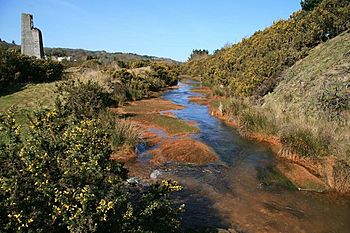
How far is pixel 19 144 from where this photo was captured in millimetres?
4340

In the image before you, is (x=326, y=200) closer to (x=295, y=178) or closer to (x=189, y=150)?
(x=295, y=178)

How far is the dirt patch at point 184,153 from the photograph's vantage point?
10734mm

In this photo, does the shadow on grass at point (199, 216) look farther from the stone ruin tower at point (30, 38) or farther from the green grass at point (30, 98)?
the stone ruin tower at point (30, 38)

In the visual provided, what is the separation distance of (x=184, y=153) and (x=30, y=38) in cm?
2090

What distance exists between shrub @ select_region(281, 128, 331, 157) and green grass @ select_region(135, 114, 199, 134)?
5.02m

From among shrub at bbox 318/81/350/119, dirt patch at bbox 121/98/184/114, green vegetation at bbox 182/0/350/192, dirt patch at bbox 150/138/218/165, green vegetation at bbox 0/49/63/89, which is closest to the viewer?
green vegetation at bbox 182/0/350/192

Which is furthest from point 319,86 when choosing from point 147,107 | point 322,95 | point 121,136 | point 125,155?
point 147,107

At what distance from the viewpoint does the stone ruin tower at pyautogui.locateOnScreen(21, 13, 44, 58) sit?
25984mm

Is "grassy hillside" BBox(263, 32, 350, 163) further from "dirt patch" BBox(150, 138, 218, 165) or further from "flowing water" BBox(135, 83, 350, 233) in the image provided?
"dirt patch" BBox(150, 138, 218, 165)

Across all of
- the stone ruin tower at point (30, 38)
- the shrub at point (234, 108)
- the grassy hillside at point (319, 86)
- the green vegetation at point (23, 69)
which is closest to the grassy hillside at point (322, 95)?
the grassy hillside at point (319, 86)

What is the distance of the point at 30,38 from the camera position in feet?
87.0

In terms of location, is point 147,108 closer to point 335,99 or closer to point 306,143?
point 335,99

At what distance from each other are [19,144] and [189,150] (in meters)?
7.73

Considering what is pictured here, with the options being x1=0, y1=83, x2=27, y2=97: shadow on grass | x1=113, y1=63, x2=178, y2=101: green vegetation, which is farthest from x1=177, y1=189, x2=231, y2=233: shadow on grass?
x1=113, y1=63, x2=178, y2=101: green vegetation
